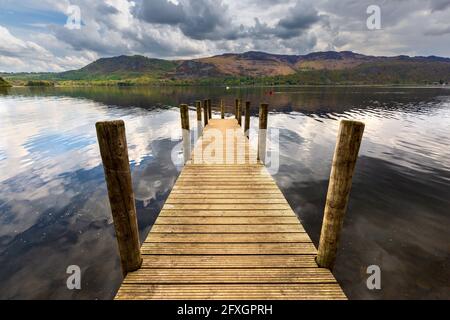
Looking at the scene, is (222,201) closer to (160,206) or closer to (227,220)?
(227,220)

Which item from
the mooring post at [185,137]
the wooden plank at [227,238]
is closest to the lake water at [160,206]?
the mooring post at [185,137]

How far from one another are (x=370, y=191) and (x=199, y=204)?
771 centimetres

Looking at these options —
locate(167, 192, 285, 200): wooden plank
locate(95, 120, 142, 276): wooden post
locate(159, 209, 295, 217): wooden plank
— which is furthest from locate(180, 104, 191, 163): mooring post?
locate(95, 120, 142, 276): wooden post

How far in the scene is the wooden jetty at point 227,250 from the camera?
3.49 m

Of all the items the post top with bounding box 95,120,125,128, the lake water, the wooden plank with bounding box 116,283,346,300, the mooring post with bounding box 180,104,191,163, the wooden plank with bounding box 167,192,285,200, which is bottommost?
the lake water

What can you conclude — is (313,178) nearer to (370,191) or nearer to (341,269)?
(370,191)

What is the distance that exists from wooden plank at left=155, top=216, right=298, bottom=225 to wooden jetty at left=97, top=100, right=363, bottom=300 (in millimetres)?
23

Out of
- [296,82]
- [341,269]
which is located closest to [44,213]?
[341,269]

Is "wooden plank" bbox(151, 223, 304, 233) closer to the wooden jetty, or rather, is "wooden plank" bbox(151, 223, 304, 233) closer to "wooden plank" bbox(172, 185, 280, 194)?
the wooden jetty

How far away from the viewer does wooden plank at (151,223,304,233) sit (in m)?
5.01

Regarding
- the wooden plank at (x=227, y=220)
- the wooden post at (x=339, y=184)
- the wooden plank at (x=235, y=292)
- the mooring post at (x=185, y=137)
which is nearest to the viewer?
the wooden post at (x=339, y=184)

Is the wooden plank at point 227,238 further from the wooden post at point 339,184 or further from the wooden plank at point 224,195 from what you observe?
the wooden plank at point 224,195

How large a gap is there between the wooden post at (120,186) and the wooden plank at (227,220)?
1.50 m

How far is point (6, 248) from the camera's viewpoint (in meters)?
6.06
